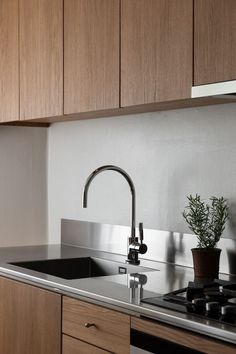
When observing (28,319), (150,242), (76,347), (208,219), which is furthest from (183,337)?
(150,242)

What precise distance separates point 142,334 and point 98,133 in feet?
5.23

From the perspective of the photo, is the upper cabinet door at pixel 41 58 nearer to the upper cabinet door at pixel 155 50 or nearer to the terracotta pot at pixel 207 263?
the upper cabinet door at pixel 155 50

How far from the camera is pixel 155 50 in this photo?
2.36 meters

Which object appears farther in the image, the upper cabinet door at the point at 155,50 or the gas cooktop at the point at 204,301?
the upper cabinet door at the point at 155,50

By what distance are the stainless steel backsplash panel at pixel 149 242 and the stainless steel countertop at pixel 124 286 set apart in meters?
0.05

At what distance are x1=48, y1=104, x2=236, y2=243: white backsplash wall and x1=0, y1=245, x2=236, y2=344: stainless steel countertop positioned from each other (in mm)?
246

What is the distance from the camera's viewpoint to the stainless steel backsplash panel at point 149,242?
256 centimetres

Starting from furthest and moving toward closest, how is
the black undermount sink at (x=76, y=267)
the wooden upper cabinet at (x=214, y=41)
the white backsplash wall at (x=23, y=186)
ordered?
the white backsplash wall at (x=23, y=186) → the black undermount sink at (x=76, y=267) → the wooden upper cabinet at (x=214, y=41)

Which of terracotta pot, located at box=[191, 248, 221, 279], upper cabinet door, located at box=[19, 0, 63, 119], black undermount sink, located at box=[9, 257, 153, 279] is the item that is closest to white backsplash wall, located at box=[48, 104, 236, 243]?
terracotta pot, located at box=[191, 248, 221, 279]

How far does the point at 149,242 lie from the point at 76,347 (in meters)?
0.77

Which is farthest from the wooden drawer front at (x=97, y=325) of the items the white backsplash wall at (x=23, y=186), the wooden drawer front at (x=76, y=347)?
the white backsplash wall at (x=23, y=186)

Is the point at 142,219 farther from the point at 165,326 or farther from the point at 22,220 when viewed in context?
the point at 165,326

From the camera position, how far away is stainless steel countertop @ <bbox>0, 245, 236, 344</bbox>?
1745 mm

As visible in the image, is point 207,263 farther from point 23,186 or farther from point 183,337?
point 23,186
